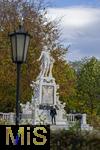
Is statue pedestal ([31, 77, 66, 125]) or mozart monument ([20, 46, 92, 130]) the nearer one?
mozart monument ([20, 46, 92, 130])

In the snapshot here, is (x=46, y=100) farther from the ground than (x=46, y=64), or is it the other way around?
(x=46, y=64)

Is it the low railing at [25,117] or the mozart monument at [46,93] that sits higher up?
the mozart monument at [46,93]

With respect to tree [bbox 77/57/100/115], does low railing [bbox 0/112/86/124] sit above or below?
below

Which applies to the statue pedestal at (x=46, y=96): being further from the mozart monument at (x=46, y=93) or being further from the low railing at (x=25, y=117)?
the low railing at (x=25, y=117)

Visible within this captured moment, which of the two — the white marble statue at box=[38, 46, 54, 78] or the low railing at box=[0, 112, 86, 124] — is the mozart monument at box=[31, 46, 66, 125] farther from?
the low railing at box=[0, 112, 86, 124]

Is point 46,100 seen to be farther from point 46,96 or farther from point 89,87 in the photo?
point 89,87

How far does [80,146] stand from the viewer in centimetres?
1684

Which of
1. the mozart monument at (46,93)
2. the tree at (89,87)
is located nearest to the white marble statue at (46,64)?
the mozart monument at (46,93)

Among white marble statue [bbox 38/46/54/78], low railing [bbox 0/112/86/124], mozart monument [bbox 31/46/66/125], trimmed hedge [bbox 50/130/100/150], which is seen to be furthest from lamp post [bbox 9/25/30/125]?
white marble statue [bbox 38/46/54/78]

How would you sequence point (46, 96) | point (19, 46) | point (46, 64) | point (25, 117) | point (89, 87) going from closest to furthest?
1. point (19, 46)
2. point (25, 117)
3. point (46, 96)
4. point (46, 64)
5. point (89, 87)

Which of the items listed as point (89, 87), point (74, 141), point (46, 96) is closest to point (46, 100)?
point (46, 96)

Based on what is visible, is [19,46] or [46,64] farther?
[46,64]

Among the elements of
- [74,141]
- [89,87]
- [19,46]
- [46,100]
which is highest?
[89,87]

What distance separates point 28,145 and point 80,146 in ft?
16.9
